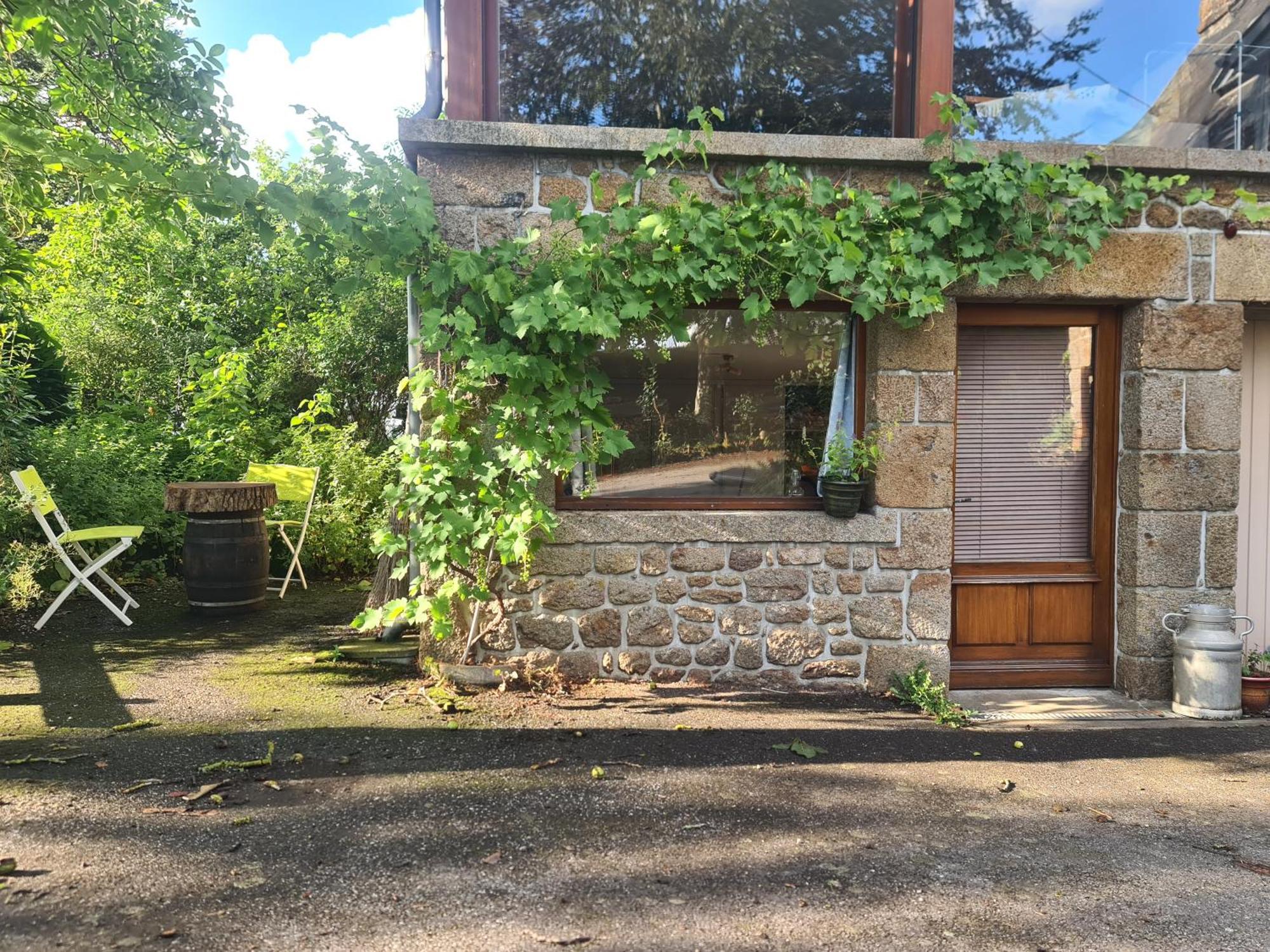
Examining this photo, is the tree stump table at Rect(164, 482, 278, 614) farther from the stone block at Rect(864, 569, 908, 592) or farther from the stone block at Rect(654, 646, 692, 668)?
the stone block at Rect(864, 569, 908, 592)

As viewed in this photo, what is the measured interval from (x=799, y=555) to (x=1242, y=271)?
2756 millimetres

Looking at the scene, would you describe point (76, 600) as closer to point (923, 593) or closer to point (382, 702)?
point (382, 702)

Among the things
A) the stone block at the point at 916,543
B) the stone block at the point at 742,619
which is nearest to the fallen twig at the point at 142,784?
the stone block at the point at 742,619

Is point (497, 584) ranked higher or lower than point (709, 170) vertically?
lower

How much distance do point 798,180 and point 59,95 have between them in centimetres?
434

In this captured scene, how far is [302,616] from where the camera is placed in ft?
20.9

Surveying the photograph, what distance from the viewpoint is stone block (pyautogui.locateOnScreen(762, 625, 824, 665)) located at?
474 centimetres

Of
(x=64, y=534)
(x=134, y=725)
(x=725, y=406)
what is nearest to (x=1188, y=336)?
(x=725, y=406)

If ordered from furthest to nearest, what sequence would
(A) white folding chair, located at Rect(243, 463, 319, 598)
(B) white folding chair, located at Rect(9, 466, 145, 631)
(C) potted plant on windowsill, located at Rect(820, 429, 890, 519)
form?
(A) white folding chair, located at Rect(243, 463, 319, 598)
(B) white folding chair, located at Rect(9, 466, 145, 631)
(C) potted plant on windowsill, located at Rect(820, 429, 890, 519)

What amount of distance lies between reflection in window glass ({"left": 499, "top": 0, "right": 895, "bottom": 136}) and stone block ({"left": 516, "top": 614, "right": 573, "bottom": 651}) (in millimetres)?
2607

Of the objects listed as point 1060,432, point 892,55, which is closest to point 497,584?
point 1060,432

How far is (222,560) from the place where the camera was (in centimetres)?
615

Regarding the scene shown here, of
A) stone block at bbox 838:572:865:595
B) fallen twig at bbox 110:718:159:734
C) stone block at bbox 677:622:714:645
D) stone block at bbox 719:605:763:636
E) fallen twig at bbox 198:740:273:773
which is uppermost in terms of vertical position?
stone block at bbox 838:572:865:595

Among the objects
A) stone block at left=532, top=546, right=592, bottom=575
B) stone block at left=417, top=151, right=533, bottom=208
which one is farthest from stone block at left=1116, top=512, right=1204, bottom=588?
stone block at left=417, top=151, right=533, bottom=208
